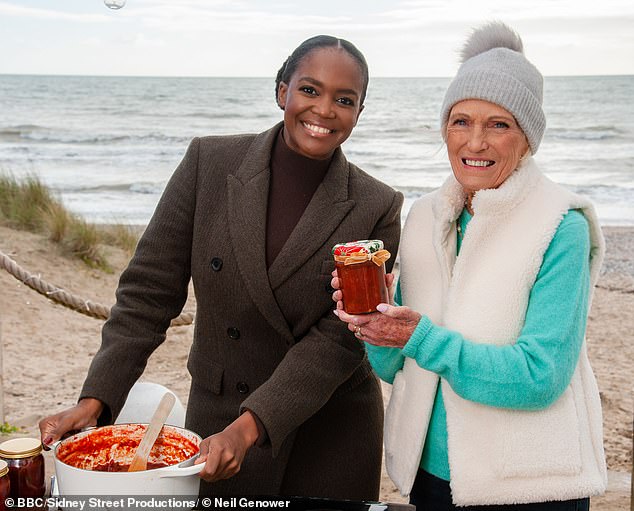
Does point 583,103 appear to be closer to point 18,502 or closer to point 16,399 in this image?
point 16,399

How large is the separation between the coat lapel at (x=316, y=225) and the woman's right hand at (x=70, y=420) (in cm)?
53

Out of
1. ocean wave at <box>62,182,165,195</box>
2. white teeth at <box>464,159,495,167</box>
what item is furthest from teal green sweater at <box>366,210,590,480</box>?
ocean wave at <box>62,182,165,195</box>

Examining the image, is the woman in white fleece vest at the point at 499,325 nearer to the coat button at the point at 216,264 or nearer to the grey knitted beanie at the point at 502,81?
the grey knitted beanie at the point at 502,81

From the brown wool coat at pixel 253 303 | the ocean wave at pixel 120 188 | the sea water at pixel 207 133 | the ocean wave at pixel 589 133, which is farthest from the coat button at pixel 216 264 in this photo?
the ocean wave at pixel 589 133

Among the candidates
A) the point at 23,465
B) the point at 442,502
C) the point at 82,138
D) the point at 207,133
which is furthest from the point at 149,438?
the point at 82,138

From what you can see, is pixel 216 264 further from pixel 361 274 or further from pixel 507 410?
pixel 507 410

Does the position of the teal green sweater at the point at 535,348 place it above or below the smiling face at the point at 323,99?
below

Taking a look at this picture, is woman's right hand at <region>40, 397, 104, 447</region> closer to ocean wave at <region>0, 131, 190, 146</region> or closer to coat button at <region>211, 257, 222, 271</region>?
coat button at <region>211, 257, 222, 271</region>

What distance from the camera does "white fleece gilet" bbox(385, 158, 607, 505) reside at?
1.78 meters

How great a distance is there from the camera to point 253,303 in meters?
2.05

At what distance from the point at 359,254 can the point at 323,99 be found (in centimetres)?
47

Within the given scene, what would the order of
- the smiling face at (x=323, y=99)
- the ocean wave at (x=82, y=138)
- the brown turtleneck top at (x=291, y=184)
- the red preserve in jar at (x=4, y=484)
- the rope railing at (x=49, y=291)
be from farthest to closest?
the ocean wave at (x=82, y=138) → the rope railing at (x=49, y=291) → the brown turtleneck top at (x=291, y=184) → the smiling face at (x=323, y=99) → the red preserve in jar at (x=4, y=484)

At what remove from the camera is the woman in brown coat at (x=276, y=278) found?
1979mm

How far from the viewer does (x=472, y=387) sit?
172cm
